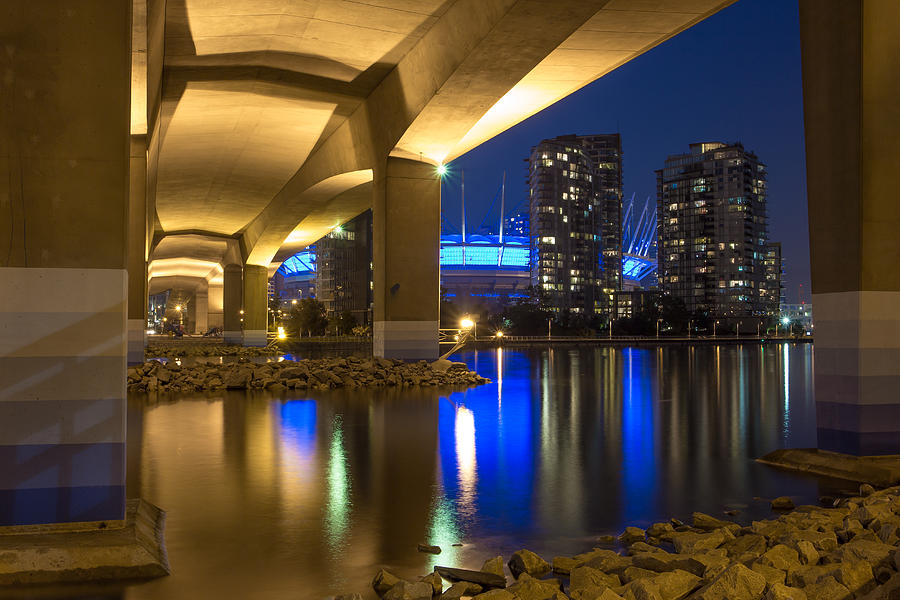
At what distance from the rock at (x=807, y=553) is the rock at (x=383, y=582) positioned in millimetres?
2768

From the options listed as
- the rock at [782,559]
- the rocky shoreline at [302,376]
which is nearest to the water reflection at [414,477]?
the rock at [782,559]

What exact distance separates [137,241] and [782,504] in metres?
24.4

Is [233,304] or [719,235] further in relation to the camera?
[719,235]

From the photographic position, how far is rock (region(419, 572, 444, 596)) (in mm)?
5441

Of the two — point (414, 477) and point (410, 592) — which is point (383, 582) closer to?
point (410, 592)

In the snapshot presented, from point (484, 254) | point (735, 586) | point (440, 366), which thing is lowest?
point (735, 586)

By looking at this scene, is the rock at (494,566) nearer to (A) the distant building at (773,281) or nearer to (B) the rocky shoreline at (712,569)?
(B) the rocky shoreline at (712,569)

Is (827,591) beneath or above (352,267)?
beneath

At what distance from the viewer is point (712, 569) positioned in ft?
17.1

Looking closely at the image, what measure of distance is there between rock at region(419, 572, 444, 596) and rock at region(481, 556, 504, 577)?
1.02 feet

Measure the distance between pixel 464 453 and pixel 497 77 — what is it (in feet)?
39.3

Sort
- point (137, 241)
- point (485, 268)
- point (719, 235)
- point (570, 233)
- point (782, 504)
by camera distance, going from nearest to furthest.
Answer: point (782, 504), point (137, 241), point (570, 233), point (719, 235), point (485, 268)

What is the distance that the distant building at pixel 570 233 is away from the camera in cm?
17400

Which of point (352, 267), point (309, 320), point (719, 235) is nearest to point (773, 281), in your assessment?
point (719, 235)
